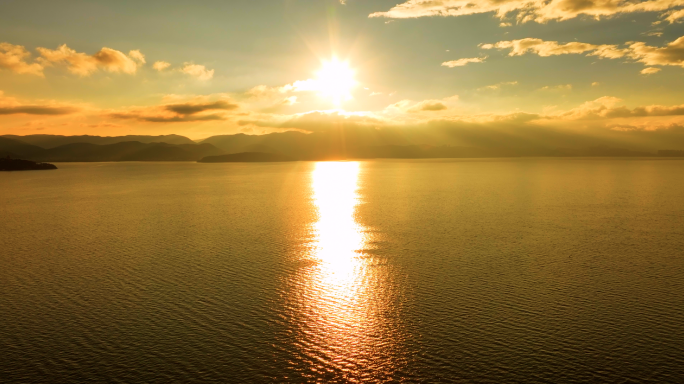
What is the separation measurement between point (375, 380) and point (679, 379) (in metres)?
13.5

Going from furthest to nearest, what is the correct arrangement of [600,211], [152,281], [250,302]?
[600,211] < [152,281] < [250,302]

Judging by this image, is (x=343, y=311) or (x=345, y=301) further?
(x=345, y=301)

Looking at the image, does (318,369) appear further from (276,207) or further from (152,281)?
(276,207)

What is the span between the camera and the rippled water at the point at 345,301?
21219 mm

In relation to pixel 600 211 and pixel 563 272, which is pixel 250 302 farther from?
pixel 600 211

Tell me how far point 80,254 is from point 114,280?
12.8 m

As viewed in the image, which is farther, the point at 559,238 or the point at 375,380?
the point at 559,238

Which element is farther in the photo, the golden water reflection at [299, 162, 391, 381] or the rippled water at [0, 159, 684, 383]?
the golden water reflection at [299, 162, 391, 381]

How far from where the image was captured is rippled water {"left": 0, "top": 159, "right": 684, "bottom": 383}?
21219 mm

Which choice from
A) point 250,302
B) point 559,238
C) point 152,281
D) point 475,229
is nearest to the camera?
point 250,302

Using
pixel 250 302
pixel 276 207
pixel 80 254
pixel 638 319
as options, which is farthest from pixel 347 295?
pixel 276 207

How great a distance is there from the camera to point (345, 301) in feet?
99.3

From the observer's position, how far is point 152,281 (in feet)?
115

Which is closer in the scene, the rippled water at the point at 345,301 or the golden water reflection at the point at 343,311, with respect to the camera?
the rippled water at the point at 345,301
